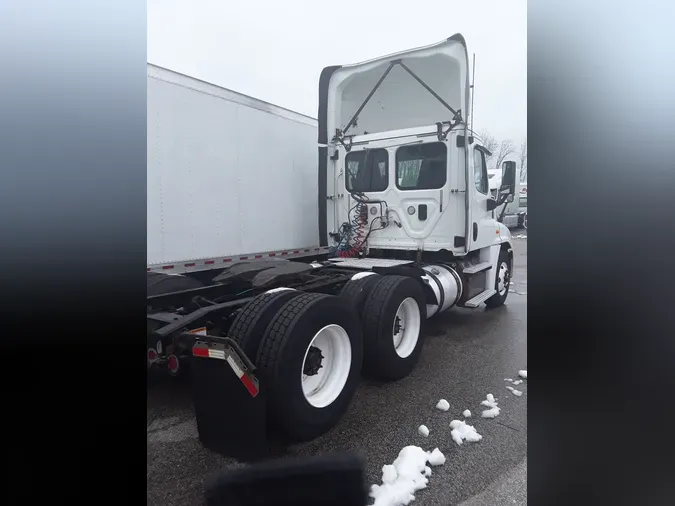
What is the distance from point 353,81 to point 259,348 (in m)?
4.85

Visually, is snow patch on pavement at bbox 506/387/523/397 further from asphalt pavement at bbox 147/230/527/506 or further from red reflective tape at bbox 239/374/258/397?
red reflective tape at bbox 239/374/258/397

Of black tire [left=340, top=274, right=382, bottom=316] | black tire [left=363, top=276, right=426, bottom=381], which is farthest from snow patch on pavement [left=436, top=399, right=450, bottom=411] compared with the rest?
black tire [left=340, top=274, right=382, bottom=316]

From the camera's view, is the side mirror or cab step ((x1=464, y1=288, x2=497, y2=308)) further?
the side mirror

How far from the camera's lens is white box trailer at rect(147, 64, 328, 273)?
4203 millimetres

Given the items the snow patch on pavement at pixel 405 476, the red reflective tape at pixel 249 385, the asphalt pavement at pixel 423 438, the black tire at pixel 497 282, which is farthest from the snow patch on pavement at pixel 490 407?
the black tire at pixel 497 282

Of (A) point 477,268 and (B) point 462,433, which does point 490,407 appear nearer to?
Result: (B) point 462,433

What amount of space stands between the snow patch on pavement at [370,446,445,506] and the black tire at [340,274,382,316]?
4.80 ft

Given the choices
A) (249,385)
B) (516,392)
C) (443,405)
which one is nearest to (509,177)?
(516,392)

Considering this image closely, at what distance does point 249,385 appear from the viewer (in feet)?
8.54

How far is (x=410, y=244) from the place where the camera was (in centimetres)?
612

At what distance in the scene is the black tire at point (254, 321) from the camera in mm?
2932

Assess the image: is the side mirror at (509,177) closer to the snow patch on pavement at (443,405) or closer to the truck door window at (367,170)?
the truck door window at (367,170)
